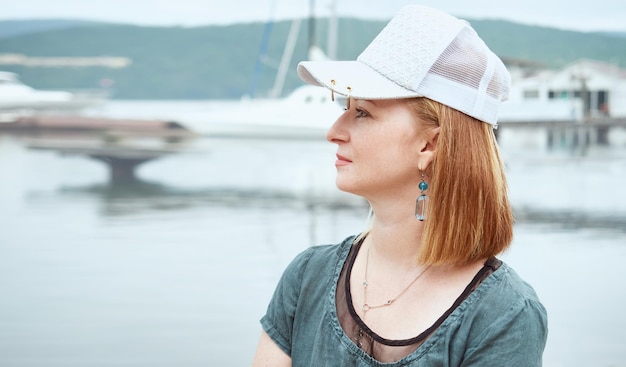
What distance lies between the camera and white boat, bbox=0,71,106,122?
9.48 metres

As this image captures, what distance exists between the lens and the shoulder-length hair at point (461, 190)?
80 cm

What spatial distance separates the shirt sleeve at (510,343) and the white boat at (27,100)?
30.3 ft

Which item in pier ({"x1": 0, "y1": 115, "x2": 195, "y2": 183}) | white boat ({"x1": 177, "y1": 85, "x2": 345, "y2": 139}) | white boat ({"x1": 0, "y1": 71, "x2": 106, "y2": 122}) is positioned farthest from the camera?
white boat ({"x1": 177, "y1": 85, "x2": 345, "y2": 139})

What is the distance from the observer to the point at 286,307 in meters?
0.89

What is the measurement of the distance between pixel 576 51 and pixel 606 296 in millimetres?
7126

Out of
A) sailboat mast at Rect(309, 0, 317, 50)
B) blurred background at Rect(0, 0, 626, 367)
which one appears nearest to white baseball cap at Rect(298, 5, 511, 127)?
blurred background at Rect(0, 0, 626, 367)

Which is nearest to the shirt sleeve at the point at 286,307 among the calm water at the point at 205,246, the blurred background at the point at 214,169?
the calm water at the point at 205,246

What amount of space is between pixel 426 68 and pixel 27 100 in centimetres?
945

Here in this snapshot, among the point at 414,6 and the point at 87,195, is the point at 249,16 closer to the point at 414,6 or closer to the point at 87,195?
the point at 87,195

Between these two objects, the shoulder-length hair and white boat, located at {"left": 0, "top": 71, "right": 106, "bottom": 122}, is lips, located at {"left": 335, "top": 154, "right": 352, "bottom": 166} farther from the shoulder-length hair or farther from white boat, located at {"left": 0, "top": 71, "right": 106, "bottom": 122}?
white boat, located at {"left": 0, "top": 71, "right": 106, "bottom": 122}

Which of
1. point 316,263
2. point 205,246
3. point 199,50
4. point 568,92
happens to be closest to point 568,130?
point 568,92

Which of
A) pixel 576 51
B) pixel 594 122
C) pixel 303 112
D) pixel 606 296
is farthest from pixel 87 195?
pixel 594 122

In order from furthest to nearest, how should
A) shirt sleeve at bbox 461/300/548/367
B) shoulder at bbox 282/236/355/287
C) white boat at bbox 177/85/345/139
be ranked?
white boat at bbox 177/85/345/139, shoulder at bbox 282/236/355/287, shirt sleeve at bbox 461/300/548/367

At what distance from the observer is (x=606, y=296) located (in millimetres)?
3584
